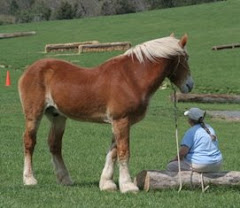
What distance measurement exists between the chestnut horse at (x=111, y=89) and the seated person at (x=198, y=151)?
0.57 metres

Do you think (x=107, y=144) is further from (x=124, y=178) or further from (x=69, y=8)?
(x=69, y=8)

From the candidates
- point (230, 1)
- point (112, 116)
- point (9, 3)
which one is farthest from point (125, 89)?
point (9, 3)

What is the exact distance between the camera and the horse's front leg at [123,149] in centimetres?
972

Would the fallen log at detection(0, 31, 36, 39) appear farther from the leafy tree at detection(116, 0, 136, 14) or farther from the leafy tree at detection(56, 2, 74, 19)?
the leafy tree at detection(116, 0, 136, 14)

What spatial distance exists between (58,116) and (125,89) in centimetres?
153

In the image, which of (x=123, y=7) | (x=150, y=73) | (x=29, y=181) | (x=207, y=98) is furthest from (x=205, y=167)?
(x=123, y=7)

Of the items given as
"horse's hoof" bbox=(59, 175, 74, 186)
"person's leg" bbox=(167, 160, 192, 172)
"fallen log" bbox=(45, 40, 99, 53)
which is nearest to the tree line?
"fallen log" bbox=(45, 40, 99, 53)

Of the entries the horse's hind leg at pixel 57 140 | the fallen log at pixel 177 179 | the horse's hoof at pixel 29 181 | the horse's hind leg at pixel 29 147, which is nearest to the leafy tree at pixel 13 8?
the horse's hind leg at pixel 57 140

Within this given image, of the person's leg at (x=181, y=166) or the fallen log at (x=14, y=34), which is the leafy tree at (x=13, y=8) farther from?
the person's leg at (x=181, y=166)

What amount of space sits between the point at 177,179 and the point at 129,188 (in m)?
0.71

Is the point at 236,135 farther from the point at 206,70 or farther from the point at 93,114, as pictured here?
the point at 206,70

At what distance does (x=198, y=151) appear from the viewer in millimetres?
10102

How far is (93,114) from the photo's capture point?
10.0 metres

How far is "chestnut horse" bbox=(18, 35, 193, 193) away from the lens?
9.77 metres
